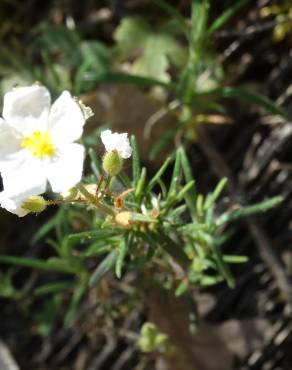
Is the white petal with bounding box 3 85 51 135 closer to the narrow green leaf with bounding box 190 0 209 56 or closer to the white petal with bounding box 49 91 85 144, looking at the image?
the white petal with bounding box 49 91 85 144

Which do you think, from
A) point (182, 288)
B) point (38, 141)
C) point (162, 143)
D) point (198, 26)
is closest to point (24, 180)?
point (38, 141)

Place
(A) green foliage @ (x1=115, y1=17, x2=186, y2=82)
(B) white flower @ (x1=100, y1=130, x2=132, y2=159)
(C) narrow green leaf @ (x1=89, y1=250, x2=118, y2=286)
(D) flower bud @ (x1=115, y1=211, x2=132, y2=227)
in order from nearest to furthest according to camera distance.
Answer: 1. (B) white flower @ (x1=100, y1=130, x2=132, y2=159)
2. (D) flower bud @ (x1=115, y1=211, x2=132, y2=227)
3. (C) narrow green leaf @ (x1=89, y1=250, x2=118, y2=286)
4. (A) green foliage @ (x1=115, y1=17, x2=186, y2=82)

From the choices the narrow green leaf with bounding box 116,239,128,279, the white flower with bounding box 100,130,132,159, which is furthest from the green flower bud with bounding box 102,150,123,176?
the narrow green leaf with bounding box 116,239,128,279

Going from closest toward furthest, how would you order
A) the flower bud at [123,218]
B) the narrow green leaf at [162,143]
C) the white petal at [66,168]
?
the white petal at [66,168]
the flower bud at [123,218]
the narrow green leaf at [162,143]

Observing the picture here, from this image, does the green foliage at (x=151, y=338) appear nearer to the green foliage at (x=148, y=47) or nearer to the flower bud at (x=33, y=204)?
the flower bud at (x=33, y=204)

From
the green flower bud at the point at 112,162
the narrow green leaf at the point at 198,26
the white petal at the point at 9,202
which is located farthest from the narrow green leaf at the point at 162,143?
the white petal at the point at 9,202

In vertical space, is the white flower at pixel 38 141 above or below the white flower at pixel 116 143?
above

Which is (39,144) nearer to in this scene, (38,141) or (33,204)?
(38,141)
